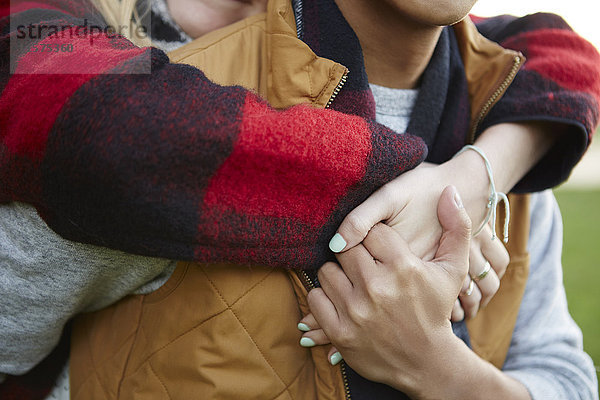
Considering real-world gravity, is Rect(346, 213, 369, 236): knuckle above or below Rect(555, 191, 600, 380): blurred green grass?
above

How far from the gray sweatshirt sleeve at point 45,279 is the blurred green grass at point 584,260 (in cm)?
328

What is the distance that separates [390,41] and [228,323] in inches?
30.0

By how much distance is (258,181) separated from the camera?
0.82 metres

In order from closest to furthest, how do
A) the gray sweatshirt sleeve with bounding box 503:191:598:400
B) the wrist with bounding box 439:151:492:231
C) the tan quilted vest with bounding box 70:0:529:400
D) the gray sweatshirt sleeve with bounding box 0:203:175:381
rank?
the gray sweatshirt sleeve with bounding box 0:203:175:381
the tan quilted vest with bounding box 70:0:529:400
the wrist with bounding box 439:151:492:231
the gray sweatshirt sleeve with bounding box 503:191:598:400

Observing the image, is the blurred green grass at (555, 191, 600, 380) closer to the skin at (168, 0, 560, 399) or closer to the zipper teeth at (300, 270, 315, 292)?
the skin at (168, 0, 560, 399)

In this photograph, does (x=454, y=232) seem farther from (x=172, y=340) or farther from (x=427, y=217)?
(x=172, y=340)

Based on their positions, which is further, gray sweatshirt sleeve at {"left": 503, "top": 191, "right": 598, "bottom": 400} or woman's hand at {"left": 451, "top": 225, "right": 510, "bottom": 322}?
gray sweatshirt sleeve at {"left": 503, "top": 191, "right": 598, "bottom": 400}

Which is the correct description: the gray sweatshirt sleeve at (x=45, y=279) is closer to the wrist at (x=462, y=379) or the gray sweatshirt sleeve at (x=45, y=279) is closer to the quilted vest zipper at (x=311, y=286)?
the quilted vest zipper at (x=311, y=286)

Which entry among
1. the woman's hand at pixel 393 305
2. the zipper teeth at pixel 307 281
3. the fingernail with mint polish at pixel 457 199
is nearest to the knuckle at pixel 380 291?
the woman's hand at pixel 393 305

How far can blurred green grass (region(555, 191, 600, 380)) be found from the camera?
3.82m

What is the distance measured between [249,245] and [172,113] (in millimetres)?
Answer: 250

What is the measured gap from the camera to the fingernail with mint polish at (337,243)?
3.09 feet

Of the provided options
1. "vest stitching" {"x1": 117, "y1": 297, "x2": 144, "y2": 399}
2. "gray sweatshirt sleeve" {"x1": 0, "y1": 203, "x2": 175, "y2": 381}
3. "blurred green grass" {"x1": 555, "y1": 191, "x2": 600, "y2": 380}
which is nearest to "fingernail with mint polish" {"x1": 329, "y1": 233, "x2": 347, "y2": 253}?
"gray sweatshirt sleeve" {"x1": 0, "y1": 203, "x2": 175, "y2": 381}

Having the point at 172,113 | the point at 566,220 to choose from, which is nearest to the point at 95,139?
the point at 172,113
